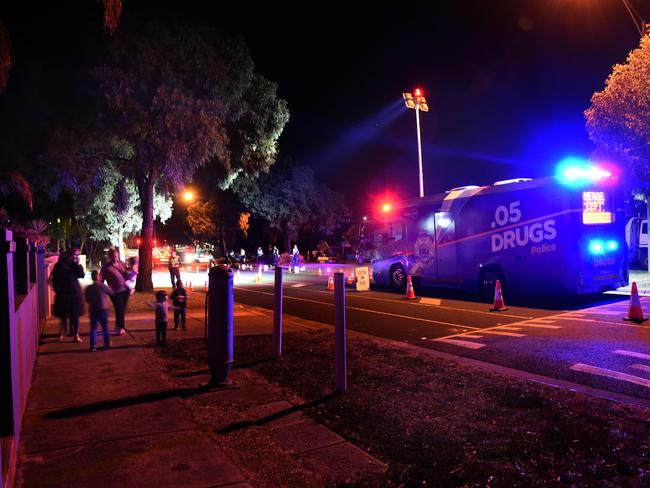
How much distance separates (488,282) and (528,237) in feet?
6.27

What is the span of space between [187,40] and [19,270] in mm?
12594

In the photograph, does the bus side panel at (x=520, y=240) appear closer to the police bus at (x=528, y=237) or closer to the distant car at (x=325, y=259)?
the police bus at (x=528, y=237)

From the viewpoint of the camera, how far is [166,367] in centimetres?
764

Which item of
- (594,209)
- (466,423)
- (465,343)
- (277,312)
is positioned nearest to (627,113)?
(594,209)

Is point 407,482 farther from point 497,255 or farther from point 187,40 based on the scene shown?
point 187,40

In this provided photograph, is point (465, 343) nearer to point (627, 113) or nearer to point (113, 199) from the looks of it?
point (627, 113)

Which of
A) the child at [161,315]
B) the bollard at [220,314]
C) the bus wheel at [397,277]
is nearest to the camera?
the bollard at [220,314]

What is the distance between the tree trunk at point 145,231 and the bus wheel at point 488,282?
37.2 feet

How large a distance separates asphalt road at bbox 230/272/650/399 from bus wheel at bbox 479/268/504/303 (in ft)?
1.61

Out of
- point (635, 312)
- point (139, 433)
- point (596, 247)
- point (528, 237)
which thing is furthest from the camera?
point (528, 237)

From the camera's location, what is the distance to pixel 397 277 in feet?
63.4

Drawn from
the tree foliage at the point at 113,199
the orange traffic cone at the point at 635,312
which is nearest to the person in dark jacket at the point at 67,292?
the tree foliage at the point at 113,199

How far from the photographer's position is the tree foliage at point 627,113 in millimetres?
16203

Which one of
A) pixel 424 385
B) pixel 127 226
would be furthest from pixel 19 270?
pixel 127 226
